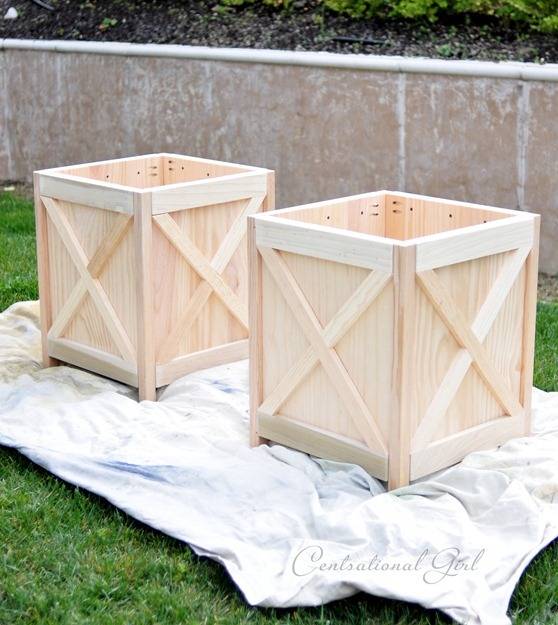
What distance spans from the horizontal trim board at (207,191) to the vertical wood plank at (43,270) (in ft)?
2.33

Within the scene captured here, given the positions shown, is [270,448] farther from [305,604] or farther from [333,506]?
[305,604]

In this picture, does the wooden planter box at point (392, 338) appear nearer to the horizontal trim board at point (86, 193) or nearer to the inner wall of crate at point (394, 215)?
the inner wall of crate at point (394, 215)

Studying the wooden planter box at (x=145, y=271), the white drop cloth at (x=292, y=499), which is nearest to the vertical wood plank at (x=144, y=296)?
the wooden planter box at (x=145, y=271)

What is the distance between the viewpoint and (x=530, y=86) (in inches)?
300

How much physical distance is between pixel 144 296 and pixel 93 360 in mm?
559

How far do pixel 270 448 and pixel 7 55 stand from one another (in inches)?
278

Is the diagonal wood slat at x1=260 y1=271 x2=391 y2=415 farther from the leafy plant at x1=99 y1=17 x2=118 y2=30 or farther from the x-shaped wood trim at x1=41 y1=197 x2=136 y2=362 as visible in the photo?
the leafy plant at x1=99 y1=17 x2=118 y2=30

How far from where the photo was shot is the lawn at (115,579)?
380 cm

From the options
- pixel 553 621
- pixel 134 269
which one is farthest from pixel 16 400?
pixel 553 621

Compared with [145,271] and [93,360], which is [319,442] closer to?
[145,271]

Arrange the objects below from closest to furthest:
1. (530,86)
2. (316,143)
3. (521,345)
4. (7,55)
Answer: (521,345) < (530,86) < (316,143) < (7,55)

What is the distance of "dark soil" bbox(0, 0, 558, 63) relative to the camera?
8.79 m

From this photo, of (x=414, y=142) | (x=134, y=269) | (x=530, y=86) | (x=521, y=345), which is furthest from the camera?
(x=414, y=142)

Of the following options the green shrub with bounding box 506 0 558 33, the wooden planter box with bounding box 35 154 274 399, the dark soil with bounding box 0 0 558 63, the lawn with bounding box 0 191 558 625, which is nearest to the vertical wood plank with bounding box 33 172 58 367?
the wooden planter box with bounding box 35 154 274 399
